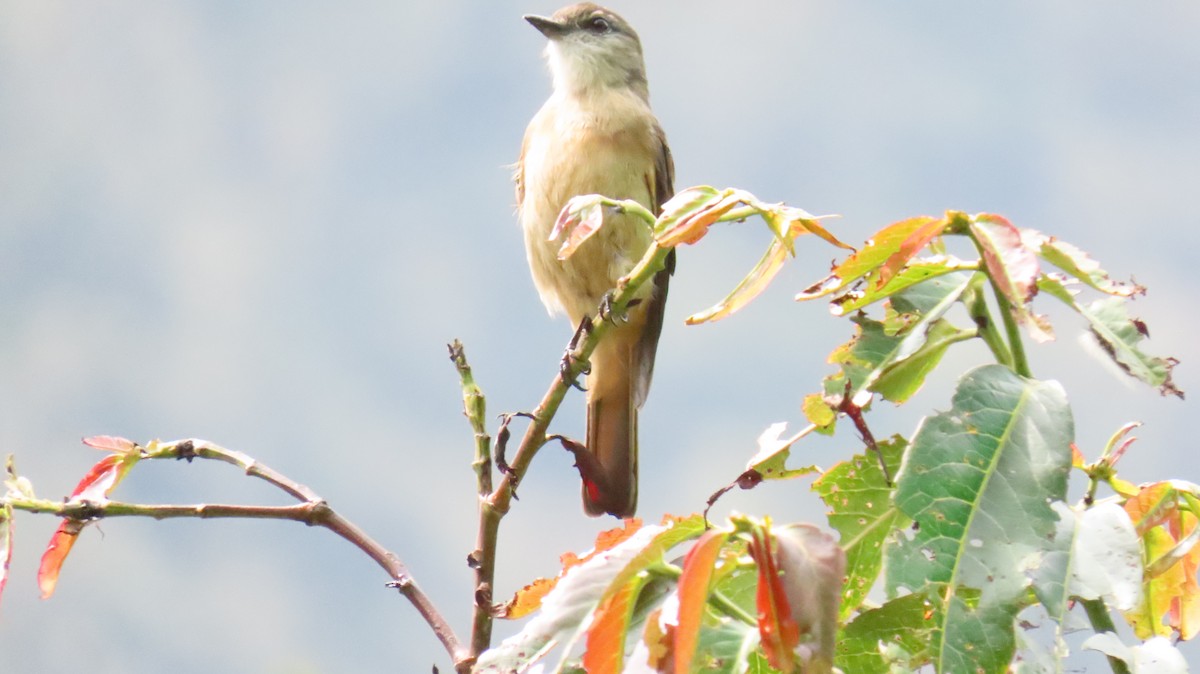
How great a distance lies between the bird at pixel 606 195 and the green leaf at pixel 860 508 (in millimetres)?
1779

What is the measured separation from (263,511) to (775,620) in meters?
0.71

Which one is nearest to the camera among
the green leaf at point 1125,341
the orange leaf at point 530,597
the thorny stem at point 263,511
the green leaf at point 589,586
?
the green leaf at point 589,586

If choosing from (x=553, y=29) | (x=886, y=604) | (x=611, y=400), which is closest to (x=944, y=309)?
(x=886, y=604)

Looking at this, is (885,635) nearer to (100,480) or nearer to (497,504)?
(497,504)

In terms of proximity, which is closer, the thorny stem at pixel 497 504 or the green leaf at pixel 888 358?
the green leaf at pixel 888 358

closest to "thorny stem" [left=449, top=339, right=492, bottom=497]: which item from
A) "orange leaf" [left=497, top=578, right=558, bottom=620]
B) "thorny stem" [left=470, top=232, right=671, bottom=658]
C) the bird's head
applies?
"thorny stem" [left=470, top=232, right=671, bottom=658]

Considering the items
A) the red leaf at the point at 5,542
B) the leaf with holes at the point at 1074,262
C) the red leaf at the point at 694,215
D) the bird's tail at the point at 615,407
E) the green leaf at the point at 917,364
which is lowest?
the bird's tail at the point at 615,407

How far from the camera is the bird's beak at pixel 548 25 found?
375 cm

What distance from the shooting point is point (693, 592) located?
73 centimetres

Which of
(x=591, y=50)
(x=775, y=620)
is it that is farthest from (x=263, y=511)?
(x=591, y=50)

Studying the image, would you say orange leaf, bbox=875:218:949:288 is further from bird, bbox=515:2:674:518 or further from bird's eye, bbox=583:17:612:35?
bird's eye, bbox=583:17:612:35

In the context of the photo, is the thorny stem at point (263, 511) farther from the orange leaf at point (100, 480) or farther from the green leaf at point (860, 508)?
the green leaf at point (860, 508)

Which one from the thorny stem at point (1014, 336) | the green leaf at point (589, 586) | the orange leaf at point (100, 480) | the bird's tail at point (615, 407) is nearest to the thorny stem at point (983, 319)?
the thorny stem at point (1014, 336)

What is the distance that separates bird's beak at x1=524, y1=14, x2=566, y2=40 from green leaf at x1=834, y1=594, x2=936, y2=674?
2.99 m
